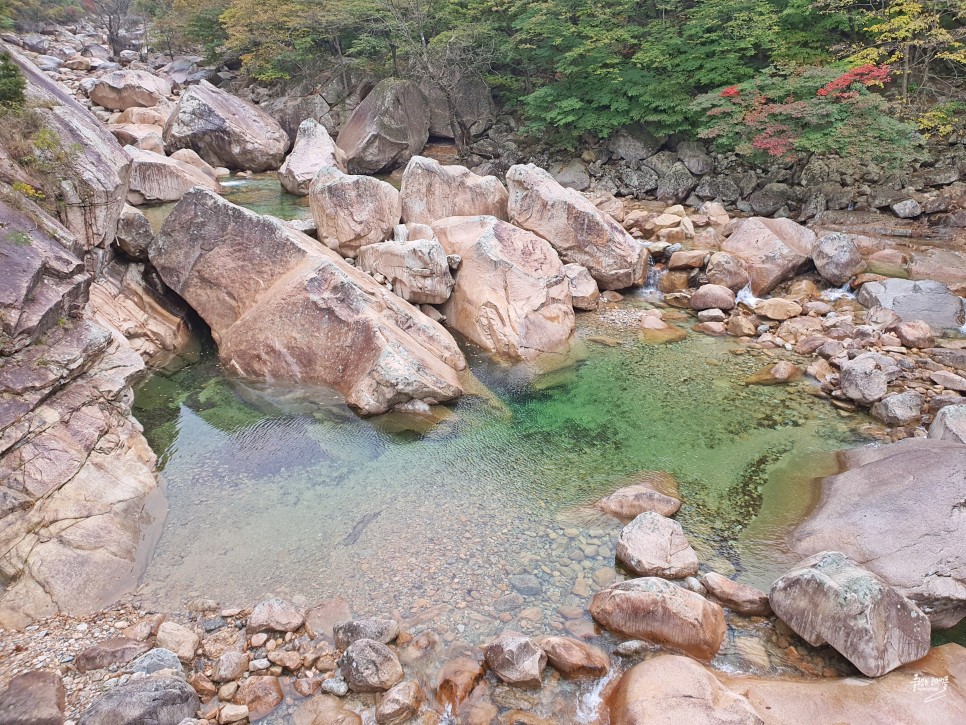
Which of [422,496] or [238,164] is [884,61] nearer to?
[422,496]

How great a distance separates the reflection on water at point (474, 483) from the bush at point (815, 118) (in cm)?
882

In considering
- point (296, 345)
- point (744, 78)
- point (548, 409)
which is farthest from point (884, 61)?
point (296, 345)

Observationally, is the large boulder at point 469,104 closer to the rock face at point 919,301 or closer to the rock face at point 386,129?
the rock face at point 386,129

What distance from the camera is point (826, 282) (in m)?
14.3

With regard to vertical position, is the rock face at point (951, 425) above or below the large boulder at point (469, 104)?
below

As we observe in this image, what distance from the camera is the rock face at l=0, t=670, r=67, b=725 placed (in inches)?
177

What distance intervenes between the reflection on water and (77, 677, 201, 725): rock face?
4.34ft

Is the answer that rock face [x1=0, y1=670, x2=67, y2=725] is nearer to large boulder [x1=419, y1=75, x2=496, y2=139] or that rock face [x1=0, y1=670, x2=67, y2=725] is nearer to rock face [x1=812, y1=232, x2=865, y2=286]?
rock face [x1=812, y1=232, x2=865, y2=286]

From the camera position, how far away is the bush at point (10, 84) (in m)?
9.20

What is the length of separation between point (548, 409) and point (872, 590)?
5.46m

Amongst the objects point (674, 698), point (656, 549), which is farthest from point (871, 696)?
point (656, 549)

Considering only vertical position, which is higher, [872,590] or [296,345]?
[296,345]

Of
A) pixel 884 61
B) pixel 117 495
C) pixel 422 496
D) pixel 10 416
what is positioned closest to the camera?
pixel 10 416

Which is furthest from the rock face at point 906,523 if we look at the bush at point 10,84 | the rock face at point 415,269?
the bush at point 10,84
